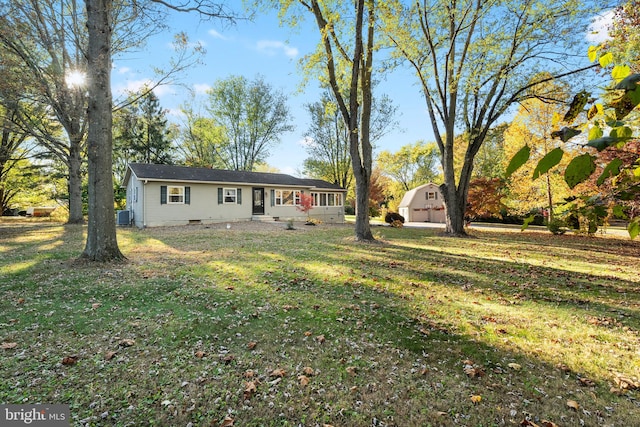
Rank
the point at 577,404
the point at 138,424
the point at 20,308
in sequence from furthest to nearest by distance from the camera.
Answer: the point at 20,308, the point at 577,404, the point at 138,424

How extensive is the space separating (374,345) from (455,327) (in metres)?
1.35

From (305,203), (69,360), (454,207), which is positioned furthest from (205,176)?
(69,360)

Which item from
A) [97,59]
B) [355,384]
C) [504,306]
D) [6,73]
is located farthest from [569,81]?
[6,73]

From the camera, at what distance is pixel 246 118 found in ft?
113

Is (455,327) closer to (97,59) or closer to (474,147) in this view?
(97,59)

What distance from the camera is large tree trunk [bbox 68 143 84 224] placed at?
18109mm

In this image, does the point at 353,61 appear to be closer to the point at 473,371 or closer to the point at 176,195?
the point at 473,371

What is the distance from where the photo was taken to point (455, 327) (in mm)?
4340

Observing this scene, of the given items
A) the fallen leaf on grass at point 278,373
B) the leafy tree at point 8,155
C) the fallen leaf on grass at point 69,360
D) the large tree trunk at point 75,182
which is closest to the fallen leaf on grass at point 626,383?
the fallen leaf on grass at point 278,373

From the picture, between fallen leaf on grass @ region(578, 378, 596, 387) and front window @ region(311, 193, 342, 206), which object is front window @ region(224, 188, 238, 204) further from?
fallen leaf on grass @ region(578, 378, 596, 387)

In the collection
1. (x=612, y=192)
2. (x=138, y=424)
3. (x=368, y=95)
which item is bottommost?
(x=138, y=424)

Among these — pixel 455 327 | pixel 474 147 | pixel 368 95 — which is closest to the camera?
pixel 455 327

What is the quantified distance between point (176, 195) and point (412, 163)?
3523 centimetres

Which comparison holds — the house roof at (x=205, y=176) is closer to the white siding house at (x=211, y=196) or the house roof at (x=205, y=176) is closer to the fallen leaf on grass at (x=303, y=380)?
the white siding house at (x=211, y=196)
